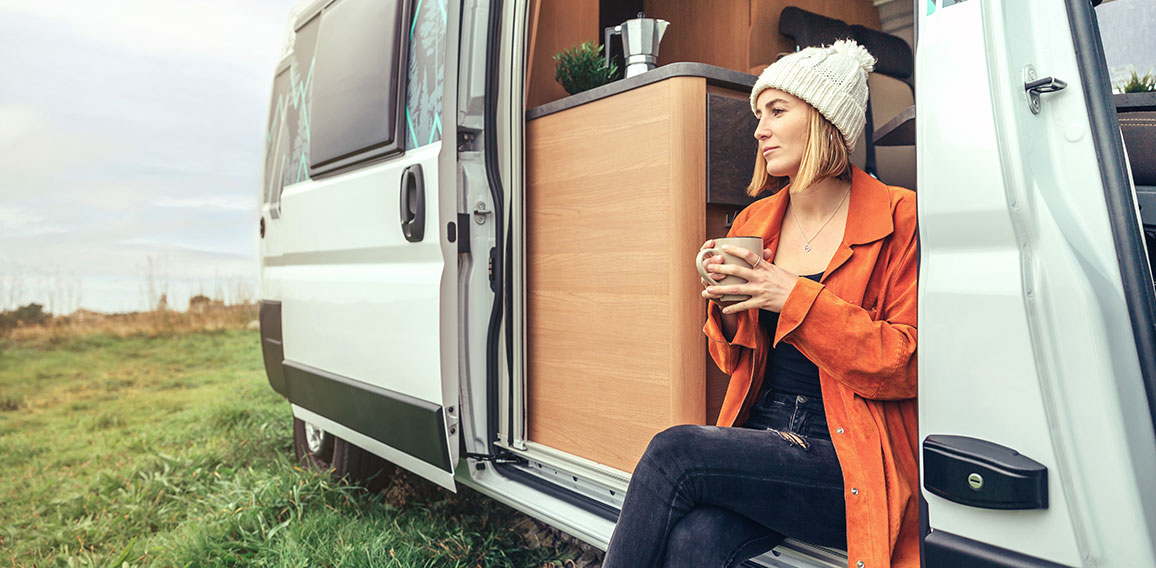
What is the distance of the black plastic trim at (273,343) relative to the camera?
3.14 metres

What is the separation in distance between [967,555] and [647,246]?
3.01 ft

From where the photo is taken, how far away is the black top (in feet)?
4.72

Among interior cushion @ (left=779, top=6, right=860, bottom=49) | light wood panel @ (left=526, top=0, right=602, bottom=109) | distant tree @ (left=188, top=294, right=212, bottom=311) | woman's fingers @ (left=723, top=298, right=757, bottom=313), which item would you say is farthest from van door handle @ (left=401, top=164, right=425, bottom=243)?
distant tree @ (left=188, top=294, right=212, bottom=311)

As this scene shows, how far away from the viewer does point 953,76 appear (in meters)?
1.05

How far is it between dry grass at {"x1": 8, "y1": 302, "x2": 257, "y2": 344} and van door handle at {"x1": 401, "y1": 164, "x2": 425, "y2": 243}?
15.7ft

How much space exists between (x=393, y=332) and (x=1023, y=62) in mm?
1729

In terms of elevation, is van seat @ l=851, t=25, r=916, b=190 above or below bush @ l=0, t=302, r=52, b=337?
above

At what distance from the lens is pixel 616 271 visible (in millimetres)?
1825

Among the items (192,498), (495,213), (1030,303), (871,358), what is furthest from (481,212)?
(192,498)

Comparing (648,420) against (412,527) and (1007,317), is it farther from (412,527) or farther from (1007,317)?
(412,527)

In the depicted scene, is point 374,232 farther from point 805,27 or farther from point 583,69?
point 805,27

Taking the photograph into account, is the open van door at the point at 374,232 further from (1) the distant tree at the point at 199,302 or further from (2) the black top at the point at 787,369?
(1) the distant tree at the point at 199,302

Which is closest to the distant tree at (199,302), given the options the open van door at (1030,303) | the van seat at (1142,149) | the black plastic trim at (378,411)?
the black plastic trim at (378,411)

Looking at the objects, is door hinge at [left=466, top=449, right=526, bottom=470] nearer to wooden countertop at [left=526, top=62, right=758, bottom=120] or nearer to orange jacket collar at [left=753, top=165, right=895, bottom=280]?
wooden countertop at [left=526, top=62, right=758, bottom=120]
